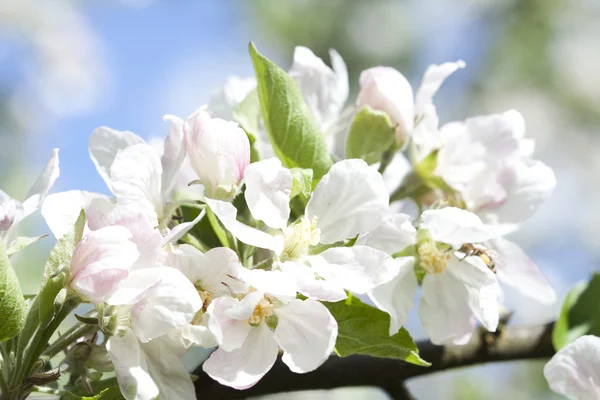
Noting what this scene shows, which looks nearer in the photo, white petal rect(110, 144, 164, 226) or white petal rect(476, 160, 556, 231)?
white petal rect(110, 144, 164, 226)

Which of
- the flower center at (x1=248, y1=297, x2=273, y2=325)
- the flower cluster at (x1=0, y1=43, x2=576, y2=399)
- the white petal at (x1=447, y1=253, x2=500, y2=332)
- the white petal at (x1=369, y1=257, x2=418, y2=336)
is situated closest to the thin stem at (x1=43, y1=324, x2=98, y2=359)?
the flower cluster at (x1=0, y1=43, x2=576, y2=399)

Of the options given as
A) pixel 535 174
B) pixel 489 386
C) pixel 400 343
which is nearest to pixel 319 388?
pixel 400 343

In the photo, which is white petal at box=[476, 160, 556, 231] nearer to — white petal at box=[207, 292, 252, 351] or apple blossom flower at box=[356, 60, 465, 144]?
apple blossom flower at box=[356, 60, 465, 144]

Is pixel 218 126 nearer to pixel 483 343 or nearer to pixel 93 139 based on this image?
pixel 93 139

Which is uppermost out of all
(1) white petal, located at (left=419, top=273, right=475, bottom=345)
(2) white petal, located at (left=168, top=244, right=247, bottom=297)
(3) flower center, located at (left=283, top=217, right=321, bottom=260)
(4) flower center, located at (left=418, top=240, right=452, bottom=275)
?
(2) white petal, located at (left=168, top=244, right=247, bottom=297)

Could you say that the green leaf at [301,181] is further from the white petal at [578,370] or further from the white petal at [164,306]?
the white petal at [578,370]

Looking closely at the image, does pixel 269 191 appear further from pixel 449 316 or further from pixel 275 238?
pixel 449 316

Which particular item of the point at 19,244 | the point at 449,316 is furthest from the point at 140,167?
the point at 449,316
